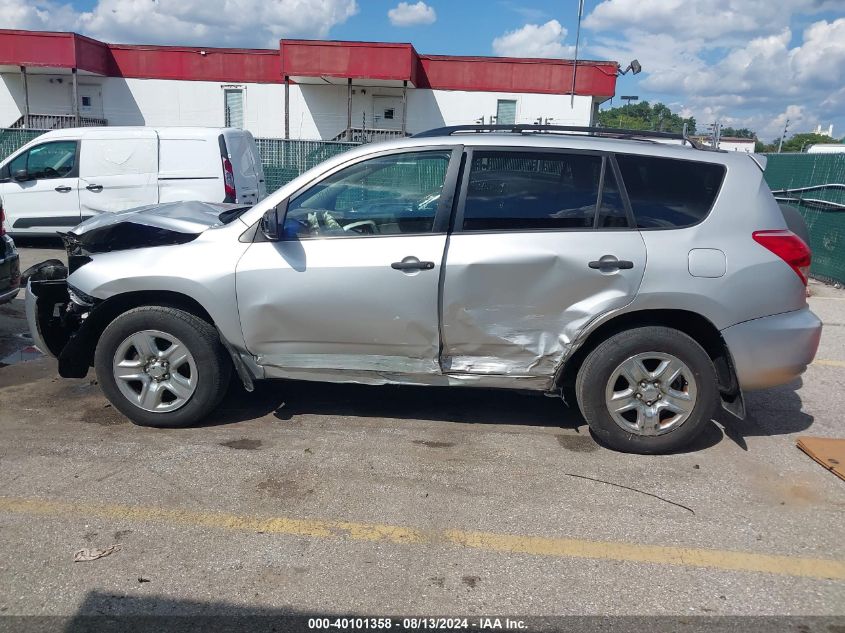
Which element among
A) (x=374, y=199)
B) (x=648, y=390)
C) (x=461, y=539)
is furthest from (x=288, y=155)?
(x=461, y=539)

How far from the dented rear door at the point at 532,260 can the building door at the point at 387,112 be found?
81.1 ft

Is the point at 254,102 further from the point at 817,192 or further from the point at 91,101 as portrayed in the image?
the point at 817,192

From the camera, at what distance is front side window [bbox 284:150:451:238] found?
4043 millimetres

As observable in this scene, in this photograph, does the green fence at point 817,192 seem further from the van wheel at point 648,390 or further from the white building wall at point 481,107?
the white building wall at point 481,107

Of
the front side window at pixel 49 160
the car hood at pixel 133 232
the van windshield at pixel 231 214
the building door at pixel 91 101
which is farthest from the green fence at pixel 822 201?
the building door at pixel 91 101

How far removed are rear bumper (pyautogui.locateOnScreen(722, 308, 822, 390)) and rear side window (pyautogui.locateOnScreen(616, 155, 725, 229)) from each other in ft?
2.34

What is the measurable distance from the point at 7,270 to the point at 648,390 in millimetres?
5261

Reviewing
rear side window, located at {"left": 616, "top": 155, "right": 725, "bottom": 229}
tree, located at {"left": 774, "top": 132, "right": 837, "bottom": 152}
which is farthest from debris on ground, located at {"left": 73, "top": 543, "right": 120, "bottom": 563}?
tree, located at {"left": 774, "top": 132, "right": 837, "bottom": 152}

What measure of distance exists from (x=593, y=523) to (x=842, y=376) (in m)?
3.78

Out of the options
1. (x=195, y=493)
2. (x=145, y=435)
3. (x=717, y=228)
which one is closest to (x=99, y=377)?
(x=145, y=435)

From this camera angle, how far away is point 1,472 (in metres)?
3.68

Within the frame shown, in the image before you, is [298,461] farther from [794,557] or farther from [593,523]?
[794,557]

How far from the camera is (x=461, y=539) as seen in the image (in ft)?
10.3

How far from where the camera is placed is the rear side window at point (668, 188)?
13.0ft
